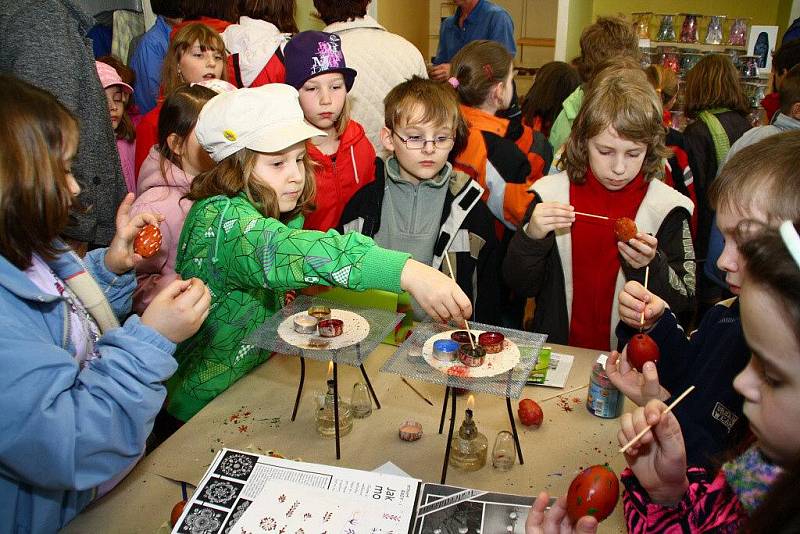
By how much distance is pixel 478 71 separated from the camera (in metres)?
3.25

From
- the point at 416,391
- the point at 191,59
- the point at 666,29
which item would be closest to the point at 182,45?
the point at 191,59

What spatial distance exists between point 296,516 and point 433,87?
6.01ft

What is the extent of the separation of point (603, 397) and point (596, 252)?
0.81 metres

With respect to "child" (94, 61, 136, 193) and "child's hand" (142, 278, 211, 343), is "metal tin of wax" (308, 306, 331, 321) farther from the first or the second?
"child" (94, 61, 136, 193)

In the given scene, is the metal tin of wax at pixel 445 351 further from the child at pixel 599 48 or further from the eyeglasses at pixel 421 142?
the child at pixel 599 48

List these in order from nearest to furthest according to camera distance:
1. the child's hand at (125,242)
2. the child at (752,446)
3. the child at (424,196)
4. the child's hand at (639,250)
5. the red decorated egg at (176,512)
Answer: the child at (752,446) → the red decorated egg at (176,512) → the child's hand at (125,242) → the child's hand at (639,250) → the child at (424,196)

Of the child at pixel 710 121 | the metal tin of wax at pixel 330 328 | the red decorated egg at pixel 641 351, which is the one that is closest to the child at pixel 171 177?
the metal tin of wax at pixel 330 328

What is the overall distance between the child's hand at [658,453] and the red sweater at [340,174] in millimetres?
1793

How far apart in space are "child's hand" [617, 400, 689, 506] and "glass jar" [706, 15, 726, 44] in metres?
5.20

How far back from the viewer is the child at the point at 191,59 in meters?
3.22

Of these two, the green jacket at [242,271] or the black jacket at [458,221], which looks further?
the black jacket at [458,221]

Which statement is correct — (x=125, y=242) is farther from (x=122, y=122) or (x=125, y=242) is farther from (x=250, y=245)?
(x=122, y=122)

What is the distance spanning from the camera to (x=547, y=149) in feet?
11.7

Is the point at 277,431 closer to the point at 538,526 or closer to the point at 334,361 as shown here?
the point at 334,361
